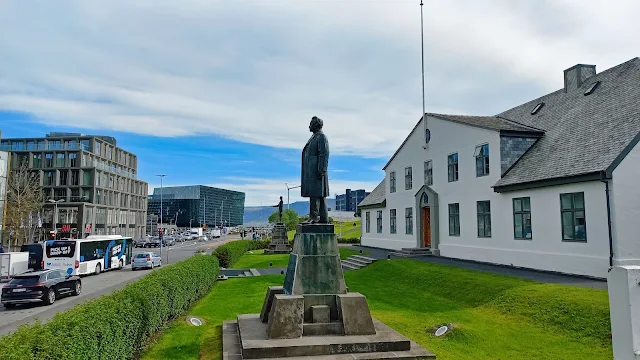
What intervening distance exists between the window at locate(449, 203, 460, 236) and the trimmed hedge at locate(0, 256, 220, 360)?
16.5m

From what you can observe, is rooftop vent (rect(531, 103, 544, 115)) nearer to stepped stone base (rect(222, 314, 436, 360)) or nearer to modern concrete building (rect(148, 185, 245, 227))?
stepped stone base (rect(222, 314, 436, 360))

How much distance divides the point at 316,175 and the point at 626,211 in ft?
38.4

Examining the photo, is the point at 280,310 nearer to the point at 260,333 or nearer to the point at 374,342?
the point at 260,333

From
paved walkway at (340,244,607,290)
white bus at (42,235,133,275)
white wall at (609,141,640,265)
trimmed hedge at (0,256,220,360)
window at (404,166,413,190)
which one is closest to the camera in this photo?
trimmed hedge at (0,256,220,360)

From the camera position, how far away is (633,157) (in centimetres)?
1534

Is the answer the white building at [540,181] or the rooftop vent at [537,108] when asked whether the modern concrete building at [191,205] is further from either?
the rooftop vent at [537,108]

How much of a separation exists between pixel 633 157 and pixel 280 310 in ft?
46.0

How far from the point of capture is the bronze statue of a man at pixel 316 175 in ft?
35.6

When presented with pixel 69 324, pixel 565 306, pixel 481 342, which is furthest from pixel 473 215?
pixel 69 324

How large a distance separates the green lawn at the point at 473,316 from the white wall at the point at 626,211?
11.0 feet

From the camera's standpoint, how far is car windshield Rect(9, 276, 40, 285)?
18797 millimetres

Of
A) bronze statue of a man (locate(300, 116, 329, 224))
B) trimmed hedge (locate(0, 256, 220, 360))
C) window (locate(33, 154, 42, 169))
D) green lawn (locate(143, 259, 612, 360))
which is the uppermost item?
window (locate(33, 154, 42, 169))

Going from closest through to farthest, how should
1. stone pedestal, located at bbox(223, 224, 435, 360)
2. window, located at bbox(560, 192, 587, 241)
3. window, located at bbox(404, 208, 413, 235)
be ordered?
stone pedestal, located at bbox(223, 224, 435, 360)
window, located at bbox(560, 192, 587, 241)
window, located at bbox(404, 208, 413, 235)

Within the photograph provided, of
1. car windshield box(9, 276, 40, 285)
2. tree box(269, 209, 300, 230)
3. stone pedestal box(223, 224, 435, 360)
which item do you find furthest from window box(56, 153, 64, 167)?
stone pedestal box(223, 224, 435, 360)
